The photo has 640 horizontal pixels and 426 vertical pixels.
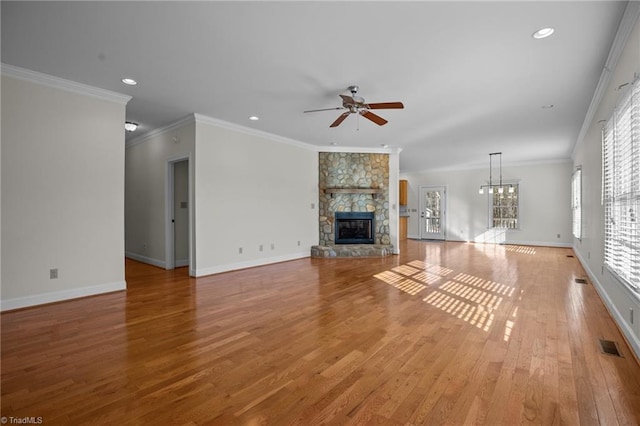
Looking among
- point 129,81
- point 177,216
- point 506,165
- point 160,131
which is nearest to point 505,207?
point 506,165

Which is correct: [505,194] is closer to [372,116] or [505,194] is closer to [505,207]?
[505,207]

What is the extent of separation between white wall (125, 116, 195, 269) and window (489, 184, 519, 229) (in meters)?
9.41

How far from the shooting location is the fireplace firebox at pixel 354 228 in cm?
769

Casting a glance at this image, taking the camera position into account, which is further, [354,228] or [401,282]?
[354,228]

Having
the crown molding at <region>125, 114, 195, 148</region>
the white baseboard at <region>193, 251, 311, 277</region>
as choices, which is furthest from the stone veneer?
the crown molding at <region>125, 114, 195, 148</region>

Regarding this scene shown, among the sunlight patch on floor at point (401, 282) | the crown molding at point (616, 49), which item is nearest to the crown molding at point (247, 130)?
the sunlight patch on floor at point (401, 282)

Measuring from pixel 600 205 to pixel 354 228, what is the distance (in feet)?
15.7

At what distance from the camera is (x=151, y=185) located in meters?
6.17

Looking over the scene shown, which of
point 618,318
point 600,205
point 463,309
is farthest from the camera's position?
point 600,205

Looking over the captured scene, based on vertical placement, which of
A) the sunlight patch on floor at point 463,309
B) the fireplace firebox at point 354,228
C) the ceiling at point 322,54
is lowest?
the sunlight patch on floor at point 463,309

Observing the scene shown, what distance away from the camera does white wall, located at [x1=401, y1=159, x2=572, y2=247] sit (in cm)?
914

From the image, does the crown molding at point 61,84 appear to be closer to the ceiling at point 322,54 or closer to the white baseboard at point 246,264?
the ceiling at point 322,54

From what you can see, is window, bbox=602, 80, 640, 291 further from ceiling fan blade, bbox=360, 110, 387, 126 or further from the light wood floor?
ceiling fan blade, bbox=360, 110, 387, 126

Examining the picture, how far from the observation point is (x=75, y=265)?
3.86 meters
